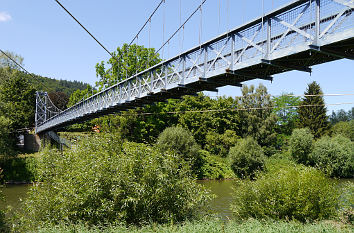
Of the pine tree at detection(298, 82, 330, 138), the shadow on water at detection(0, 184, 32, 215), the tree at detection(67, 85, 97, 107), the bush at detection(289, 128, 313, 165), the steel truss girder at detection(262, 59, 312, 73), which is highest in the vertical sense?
the tree at detection(67, 85, 97, 107)

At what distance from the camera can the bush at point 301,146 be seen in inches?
1191

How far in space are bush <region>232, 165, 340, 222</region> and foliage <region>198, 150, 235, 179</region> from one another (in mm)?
17966

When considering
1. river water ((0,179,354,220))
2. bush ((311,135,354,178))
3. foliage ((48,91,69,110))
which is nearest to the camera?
river water ((0,179,354,220))

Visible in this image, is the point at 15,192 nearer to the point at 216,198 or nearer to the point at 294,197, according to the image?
the point at 216,198

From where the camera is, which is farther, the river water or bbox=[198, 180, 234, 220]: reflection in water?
the river water

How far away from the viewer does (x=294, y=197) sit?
9.70 meters

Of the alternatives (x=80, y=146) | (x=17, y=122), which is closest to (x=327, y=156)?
(x=80, y=146)

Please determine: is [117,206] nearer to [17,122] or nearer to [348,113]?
[17,122]

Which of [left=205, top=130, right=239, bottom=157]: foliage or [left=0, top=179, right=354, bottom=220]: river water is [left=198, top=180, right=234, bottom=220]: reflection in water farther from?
[left=205, top=130, right=239, bottom=157]: foliage

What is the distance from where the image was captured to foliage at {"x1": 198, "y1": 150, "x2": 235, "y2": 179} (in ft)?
95.5

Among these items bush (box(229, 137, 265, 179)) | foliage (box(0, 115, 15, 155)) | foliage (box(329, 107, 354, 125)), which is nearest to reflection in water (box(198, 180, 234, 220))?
bush (box(229, 137, 265, 179))

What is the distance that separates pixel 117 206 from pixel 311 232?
4837 mm

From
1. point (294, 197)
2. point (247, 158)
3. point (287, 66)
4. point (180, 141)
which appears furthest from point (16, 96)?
point (287, 66)

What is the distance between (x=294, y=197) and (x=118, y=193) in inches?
211
